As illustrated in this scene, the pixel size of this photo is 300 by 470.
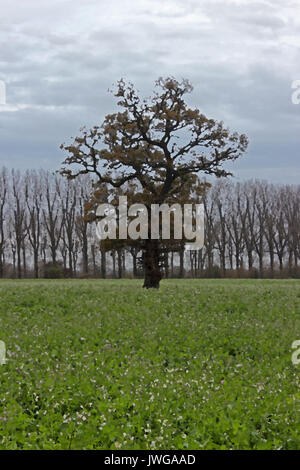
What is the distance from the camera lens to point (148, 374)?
11.5m

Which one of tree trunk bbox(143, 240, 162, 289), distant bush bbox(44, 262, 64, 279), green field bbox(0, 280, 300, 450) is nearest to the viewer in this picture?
green field bbox(0, 280, 300, 450)

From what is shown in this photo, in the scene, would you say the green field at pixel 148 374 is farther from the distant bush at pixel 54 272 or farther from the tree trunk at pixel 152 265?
the distant bush at pixel 54 272

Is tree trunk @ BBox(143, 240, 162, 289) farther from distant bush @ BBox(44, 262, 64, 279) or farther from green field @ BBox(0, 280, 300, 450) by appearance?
distant bush @ BBox(44, 262, 64, 279)

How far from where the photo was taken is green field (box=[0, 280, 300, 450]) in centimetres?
860

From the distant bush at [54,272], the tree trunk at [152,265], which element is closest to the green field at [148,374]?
the tree trunk at [152,265]

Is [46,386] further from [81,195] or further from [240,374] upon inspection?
[81,195]

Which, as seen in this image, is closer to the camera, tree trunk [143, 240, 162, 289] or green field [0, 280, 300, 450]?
green field [0, 280, 300, 450]

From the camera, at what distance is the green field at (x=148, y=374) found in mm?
8602

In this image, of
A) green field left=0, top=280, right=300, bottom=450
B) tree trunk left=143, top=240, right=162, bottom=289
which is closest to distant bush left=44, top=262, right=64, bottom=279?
tree trunk left=143, top=240, right=162, bottom=289

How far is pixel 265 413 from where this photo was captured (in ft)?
30.9

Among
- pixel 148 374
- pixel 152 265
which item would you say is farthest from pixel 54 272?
pixel 148 374

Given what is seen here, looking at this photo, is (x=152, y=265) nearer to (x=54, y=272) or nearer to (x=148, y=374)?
(x=148, y=374)

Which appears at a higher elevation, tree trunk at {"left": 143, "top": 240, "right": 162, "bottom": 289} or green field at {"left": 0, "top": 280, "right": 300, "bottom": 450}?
tree trunk at {"left": 143, "top": 240, "right": 162, "bottom": 289}

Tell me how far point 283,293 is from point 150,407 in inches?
646
